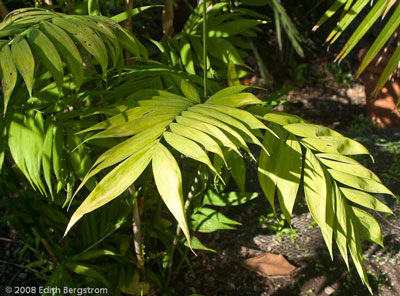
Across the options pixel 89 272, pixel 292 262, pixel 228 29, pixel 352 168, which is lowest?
pixel 292 262

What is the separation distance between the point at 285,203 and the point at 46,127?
1.55ft

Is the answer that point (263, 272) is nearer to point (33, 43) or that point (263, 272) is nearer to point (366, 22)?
point (366, 22)

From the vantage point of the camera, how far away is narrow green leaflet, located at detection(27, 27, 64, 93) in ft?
1.91

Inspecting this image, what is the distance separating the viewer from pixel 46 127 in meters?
0.78

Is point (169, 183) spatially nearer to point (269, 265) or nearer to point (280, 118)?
point (280, 118)

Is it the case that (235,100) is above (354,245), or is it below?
above

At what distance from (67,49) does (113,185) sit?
25 cm

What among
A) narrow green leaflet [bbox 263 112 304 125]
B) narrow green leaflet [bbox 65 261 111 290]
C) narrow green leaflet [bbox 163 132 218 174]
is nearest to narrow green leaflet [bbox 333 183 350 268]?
narrow green leaflet [bbox 263 112 304 125]

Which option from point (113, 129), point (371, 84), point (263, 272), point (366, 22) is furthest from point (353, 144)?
point (371, 84)

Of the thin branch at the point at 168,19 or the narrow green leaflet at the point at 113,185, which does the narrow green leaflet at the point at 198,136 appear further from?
the thin branch at the point at 168,19

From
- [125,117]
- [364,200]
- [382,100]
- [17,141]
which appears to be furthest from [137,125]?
[382,100]

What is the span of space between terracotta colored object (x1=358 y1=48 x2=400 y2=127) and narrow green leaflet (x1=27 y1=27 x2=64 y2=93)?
184cm

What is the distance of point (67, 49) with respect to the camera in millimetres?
619

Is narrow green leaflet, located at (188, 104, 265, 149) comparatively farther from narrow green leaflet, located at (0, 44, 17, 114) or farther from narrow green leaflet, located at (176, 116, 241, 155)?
narrow green leaflet, located at (0, 44, 17, 114)
